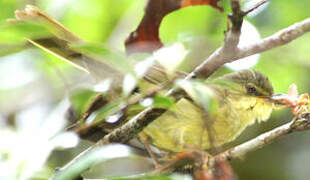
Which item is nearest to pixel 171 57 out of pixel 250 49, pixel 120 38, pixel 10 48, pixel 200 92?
pixel 200 92

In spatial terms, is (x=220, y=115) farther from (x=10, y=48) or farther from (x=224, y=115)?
(x=10, y=48)

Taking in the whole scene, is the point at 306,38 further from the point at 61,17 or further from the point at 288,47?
the point at 61,17

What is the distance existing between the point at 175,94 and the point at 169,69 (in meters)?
0.26

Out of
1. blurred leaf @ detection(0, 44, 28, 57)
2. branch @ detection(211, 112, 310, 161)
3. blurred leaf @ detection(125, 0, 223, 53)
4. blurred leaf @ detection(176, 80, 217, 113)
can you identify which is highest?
blurred leaf @ detection(0, 44, 28, 57)

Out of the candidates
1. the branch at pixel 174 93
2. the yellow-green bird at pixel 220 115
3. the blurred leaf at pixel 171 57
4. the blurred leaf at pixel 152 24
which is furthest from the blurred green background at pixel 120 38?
the blurred leaf at pixel 171 57

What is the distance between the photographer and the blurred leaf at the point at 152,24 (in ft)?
7.73

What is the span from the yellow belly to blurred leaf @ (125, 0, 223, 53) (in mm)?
833

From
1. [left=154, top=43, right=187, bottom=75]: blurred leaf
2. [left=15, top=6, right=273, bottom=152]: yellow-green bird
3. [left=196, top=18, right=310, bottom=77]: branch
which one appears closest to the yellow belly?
[left=15, top=6, right=273, bottom=152]: yellow-green bird

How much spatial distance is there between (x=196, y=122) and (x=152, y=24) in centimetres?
101

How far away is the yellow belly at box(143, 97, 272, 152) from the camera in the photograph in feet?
10.8

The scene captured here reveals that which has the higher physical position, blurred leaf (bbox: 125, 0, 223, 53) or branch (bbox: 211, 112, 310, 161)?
blurred leaf (bbox: 125, 0, 223, 53)

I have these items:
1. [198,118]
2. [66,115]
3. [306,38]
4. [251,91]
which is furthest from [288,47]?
[66,115]

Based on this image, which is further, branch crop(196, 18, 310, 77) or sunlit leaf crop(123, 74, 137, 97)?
branch crop(196, 18, 310, 77)

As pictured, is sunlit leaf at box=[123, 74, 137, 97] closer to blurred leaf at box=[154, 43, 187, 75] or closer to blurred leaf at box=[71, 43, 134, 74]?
blurred leaf at box=[71, 43, 134, 74]
